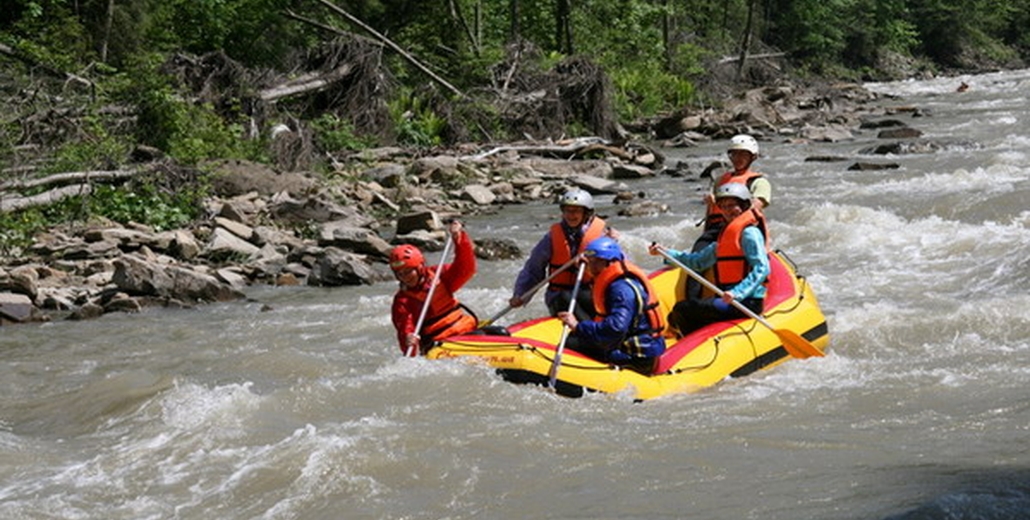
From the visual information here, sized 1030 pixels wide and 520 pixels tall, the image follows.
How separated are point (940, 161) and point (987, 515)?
14.6 meters

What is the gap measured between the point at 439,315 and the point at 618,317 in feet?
4.23


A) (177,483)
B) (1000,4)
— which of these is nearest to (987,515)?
(177,483)

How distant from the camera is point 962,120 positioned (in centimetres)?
2539

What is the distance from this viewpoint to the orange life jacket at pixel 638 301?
23.1 ft

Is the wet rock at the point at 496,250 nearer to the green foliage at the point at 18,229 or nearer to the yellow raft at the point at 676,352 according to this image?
the yellow raft at the point at 676,352

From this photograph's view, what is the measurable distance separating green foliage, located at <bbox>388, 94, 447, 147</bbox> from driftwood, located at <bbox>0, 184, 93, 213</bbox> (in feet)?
26.5

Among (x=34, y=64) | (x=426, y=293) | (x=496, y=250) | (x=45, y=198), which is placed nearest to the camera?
(x=426, y=293)

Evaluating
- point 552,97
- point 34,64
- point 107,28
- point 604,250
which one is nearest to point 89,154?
point 34,64

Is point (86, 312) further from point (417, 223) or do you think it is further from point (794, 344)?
point (794, 344)

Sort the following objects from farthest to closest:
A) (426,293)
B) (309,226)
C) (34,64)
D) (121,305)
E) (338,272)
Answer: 1. (34,64)
2. (309,226)
3. (338,272)
4. (121,305)
5. (426,293)

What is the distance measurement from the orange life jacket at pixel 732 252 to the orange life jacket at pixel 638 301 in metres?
1.14

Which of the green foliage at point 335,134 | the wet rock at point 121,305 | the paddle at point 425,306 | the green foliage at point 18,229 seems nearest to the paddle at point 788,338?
the paddle at point 425,306

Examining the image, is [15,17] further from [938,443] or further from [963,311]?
[938,443]

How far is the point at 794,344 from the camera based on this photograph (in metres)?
7.82
